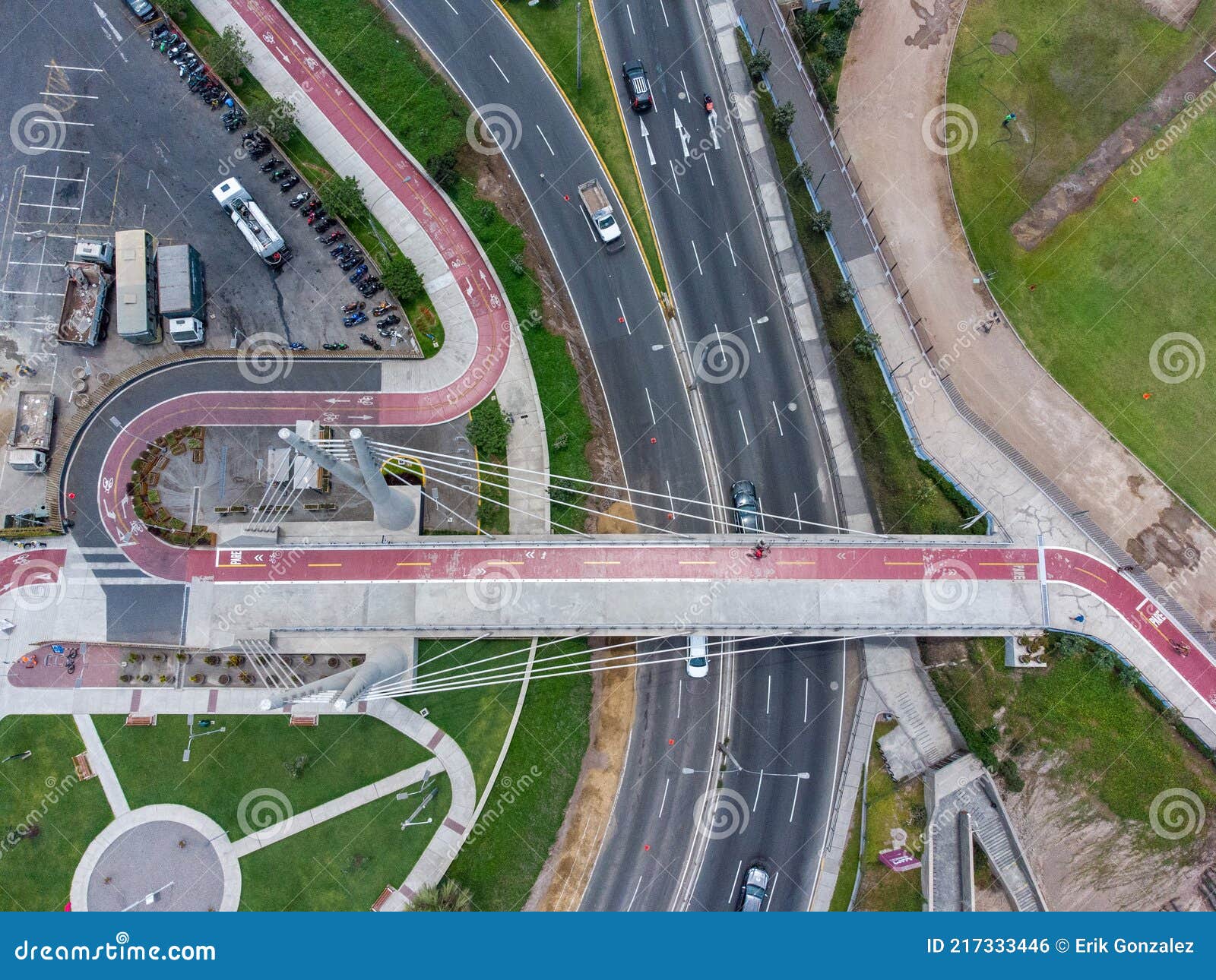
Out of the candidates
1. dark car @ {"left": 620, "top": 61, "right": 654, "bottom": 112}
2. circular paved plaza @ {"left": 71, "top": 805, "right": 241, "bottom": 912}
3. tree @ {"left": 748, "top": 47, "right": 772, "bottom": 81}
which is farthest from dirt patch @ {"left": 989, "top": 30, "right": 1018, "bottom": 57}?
circular paved plaza @ {"left": 71, "top": 805, "right": 241, "bottom": 912}

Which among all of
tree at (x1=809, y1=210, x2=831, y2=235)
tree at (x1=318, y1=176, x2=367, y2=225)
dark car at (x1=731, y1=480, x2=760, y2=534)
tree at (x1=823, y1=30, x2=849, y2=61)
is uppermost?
tree at (x1=823, y1=30, x2=849, y2=61)

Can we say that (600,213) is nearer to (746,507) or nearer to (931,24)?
(746,507)

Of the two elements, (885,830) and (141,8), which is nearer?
(885,830)

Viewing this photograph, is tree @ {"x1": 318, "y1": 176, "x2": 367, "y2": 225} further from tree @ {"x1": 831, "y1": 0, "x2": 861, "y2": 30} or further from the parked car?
the parked car

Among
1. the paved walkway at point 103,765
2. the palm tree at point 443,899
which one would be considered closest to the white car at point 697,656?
the palm tree at point 443,899

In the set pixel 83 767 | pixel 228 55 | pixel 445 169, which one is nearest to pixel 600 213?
pixel 445 169

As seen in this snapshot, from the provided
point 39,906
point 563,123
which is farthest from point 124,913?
point 563,123
